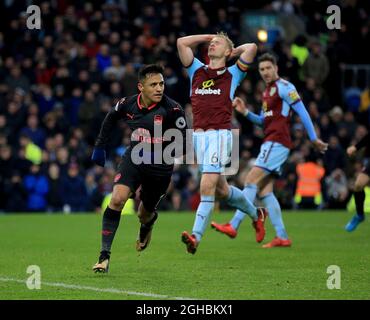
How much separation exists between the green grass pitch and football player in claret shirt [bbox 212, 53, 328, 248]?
457 mm

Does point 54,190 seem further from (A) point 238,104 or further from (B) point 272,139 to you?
(A) point 238,104

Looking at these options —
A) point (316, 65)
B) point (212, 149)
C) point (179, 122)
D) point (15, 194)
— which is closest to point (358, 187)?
point (212, 149)

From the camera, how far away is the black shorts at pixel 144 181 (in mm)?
10945

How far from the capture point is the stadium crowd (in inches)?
920

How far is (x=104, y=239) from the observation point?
35.2 ft

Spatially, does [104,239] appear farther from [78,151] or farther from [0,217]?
[78,151]

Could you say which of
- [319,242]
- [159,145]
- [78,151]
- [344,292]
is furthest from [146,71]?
[78,151]

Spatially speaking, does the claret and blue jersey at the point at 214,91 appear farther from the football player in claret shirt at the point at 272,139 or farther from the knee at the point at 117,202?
the knee at the point at 117,202

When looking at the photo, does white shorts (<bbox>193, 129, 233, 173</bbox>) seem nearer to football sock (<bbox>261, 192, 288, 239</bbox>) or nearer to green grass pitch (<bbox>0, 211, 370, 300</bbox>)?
green grass pitch (<bbox>0, 211, 370, 300</bbox>)

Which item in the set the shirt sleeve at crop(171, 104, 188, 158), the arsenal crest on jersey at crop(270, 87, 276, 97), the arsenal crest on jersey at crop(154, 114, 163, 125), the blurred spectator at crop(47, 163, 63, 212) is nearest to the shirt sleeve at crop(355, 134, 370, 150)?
the arsenal crest on jersey at crop(270, 87, 276, 97)

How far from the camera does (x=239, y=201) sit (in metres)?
13.3

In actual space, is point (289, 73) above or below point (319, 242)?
above

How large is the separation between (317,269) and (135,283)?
2307 mm

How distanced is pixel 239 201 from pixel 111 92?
464 inches
